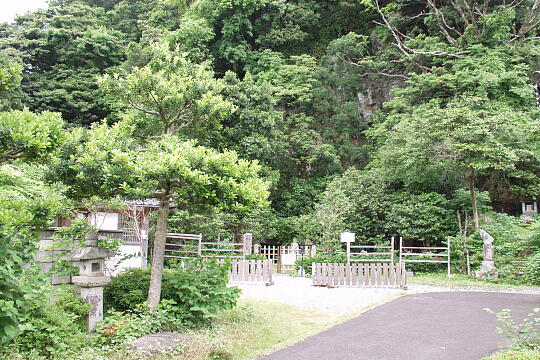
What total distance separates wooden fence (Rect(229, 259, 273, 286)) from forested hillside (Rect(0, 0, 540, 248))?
129 inches

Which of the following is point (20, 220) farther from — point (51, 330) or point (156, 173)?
point (156, 173)

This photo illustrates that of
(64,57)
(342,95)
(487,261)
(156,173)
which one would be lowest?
(487,261)

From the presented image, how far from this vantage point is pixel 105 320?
673cm

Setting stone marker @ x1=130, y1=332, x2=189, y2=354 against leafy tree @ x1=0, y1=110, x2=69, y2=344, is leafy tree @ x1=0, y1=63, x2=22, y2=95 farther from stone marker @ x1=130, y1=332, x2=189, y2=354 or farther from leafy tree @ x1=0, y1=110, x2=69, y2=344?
stone marker @ x1=130, y1=332, x2=189, y2=354

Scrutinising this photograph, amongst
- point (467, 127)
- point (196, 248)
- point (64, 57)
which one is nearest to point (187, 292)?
point (196, 248)

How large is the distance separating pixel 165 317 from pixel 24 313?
2.82m

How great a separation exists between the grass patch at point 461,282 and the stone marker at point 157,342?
1072 cm

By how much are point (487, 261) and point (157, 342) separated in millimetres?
13052

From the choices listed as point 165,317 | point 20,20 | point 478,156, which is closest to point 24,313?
point 165,317

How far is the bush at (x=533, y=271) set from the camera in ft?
46.0

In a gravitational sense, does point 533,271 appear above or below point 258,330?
above

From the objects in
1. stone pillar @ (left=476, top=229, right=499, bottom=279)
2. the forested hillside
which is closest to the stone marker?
the forested hillside

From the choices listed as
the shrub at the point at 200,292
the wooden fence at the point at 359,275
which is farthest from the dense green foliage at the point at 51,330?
the wooden fence at the point at 359,275

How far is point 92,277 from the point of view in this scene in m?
6.95
